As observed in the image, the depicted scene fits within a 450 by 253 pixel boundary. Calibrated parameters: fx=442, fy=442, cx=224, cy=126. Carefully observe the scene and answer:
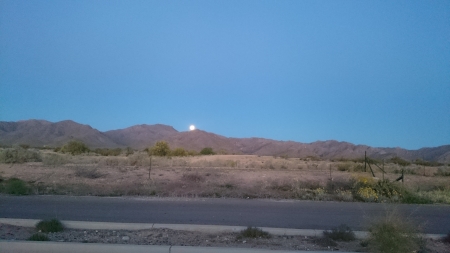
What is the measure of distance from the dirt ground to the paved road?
66.0 inches

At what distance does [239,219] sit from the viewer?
47.6ft

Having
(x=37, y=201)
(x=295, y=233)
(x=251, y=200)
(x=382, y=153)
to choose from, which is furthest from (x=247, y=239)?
(x=382, y=153)

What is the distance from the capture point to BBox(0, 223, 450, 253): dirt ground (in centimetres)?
1059

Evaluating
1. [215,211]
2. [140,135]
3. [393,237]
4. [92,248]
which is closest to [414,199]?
[215,211]

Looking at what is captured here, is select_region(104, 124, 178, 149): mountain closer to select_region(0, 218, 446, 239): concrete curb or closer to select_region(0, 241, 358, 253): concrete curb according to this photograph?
select_region(0, 218, 446, 239): concrete curb

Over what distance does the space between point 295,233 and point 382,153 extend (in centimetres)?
10110

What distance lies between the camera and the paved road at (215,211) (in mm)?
13966

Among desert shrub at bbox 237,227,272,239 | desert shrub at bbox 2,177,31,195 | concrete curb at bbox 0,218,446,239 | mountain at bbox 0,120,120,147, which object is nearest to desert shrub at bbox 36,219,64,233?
concrete curb at bbox 0,218,446,239

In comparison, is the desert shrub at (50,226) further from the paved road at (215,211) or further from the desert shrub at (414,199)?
the desert shrub at (414,199)

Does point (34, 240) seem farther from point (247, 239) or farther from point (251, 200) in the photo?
point (251, 200)

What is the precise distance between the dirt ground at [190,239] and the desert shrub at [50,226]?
6.2 inches

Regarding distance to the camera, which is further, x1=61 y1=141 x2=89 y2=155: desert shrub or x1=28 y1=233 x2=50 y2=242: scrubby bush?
x1=61 y1=141 x2=89 y2=155: desert shrub

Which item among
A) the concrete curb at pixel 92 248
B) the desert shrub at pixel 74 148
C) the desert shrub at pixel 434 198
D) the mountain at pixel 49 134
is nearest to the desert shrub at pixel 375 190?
the desert shrub at pixel 434 198

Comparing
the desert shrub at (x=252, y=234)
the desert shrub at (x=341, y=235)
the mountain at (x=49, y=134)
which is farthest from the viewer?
the mountain at (x=49, y=134)
